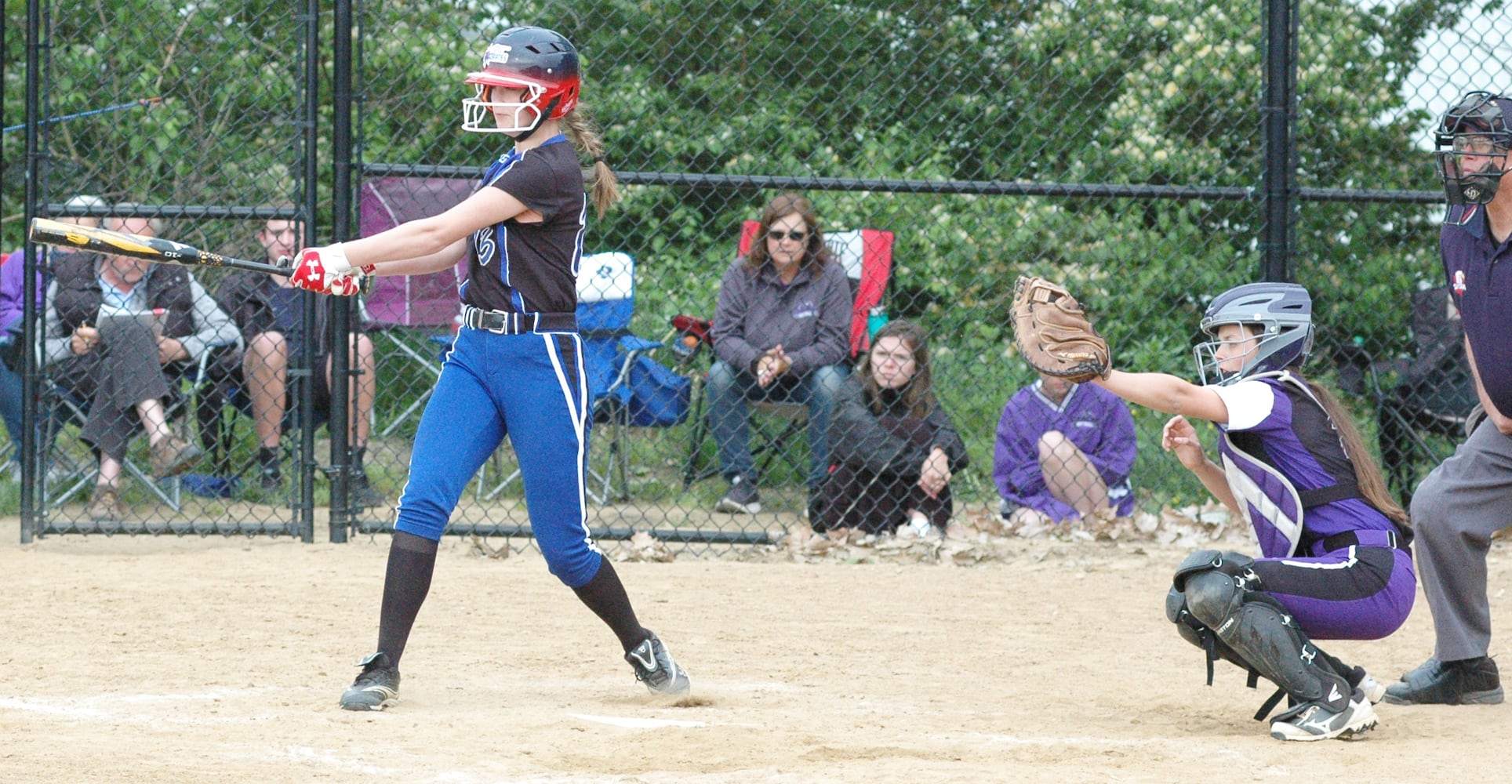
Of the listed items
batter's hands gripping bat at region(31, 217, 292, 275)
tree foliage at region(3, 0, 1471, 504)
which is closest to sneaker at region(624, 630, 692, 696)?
batter's hands gripping bat at region(31, 217, 292, 275)

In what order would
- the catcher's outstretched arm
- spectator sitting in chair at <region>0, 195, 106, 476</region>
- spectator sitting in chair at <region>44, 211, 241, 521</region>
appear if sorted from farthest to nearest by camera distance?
spectator sitting in chair at <region>0, 195, 106, 476</region> → spectator sitting in chair at <region>44, 211, 241, 521</region> → the catcher's outstretched arm

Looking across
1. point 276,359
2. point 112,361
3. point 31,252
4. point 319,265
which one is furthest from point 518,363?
point 112,361

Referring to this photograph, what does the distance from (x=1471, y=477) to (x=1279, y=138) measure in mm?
2662

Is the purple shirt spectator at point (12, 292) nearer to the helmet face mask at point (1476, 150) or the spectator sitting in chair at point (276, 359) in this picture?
the spectator sitting in chair at point (276, 359)

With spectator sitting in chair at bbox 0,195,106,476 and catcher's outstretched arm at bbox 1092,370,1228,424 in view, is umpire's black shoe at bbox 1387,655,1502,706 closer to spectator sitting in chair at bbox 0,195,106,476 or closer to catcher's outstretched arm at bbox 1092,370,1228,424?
catcher's outstretched arm at bbox 1092,370,1228,424

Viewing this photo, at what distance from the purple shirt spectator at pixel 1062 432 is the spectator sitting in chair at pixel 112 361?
360 centimetres

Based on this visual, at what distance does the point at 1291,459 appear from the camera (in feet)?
12.5

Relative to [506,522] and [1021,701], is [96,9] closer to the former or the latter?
[506,522]

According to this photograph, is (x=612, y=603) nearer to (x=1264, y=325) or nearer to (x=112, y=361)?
(x=1264, y=325)

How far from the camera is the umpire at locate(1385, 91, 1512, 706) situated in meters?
4.14

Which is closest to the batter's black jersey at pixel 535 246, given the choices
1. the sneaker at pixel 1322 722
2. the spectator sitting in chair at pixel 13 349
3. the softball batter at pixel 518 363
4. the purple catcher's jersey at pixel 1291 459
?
the softball batter at pixel 518 363

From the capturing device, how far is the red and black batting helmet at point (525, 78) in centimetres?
392

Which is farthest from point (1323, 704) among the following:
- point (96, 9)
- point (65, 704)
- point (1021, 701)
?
point (96, 9)

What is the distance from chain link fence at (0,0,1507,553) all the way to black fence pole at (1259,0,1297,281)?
0.18 ft
